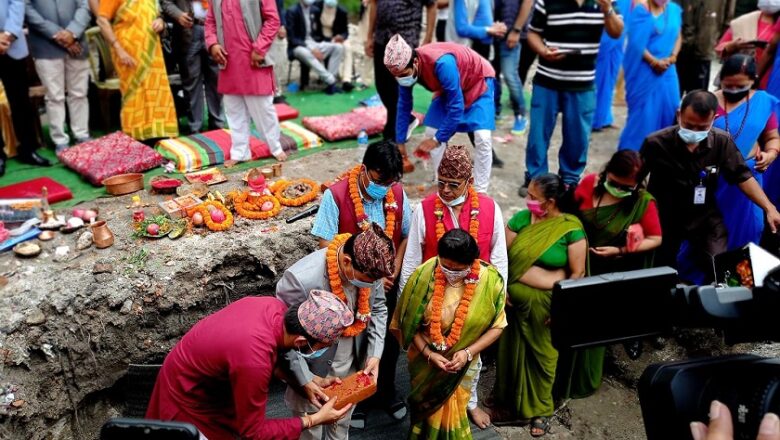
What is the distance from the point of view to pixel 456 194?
3486 mm

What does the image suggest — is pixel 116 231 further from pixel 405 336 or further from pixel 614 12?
pixel 614 12

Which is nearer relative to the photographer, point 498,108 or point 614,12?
point 614,12

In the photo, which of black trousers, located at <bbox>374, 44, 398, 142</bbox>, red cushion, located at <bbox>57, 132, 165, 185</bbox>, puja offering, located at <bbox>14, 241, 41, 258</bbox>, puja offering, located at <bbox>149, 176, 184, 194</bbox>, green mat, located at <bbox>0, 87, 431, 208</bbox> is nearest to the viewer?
puja offering, located at <bbox>14, 241, 41, 258</bbox>

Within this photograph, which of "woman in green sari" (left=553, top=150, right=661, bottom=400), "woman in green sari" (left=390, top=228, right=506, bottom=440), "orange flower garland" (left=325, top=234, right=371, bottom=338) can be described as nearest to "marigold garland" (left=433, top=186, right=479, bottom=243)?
"woman in green sari" (left=390, top=228, right=506, bottom=440)

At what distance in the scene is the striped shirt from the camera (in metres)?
5.00

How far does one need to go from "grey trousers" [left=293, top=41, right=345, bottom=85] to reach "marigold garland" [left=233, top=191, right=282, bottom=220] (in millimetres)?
3726

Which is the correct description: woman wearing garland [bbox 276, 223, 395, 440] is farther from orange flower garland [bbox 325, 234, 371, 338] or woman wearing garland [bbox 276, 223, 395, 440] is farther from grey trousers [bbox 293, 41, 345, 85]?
grey trousers [bbox 293, 41, 345, 85]

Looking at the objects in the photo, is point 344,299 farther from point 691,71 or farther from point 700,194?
point 691,71

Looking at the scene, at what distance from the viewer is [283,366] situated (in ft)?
9.50

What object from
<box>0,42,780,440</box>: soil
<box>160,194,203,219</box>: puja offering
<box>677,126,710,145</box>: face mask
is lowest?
<box>0,42,780,440</box>: soil

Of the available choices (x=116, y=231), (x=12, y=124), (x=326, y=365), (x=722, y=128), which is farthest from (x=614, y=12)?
(x=12, y=124)

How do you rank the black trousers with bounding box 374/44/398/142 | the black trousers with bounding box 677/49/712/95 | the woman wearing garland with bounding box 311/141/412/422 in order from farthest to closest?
the black trousers with bounding box 677/49/712/95 → the black trousers with bounding box 374/44/398/142 → the woman wearing garland with bounding box 311/141/412/422

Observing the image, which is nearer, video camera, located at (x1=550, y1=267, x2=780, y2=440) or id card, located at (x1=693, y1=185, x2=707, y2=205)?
video camera, located at (x1=550, y1=267, x2=780, y2=440)

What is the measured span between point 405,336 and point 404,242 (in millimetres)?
675
